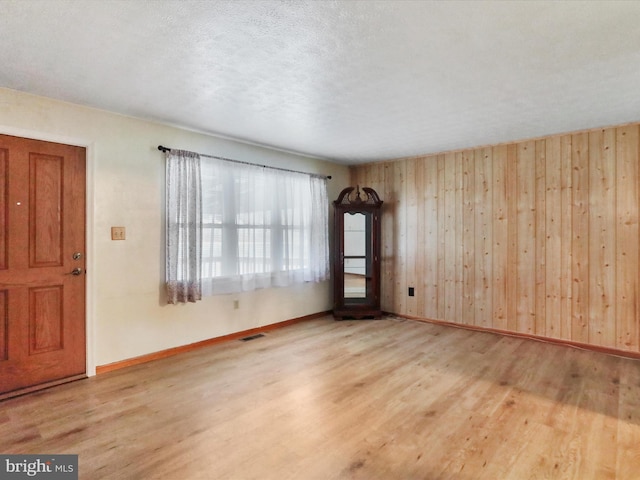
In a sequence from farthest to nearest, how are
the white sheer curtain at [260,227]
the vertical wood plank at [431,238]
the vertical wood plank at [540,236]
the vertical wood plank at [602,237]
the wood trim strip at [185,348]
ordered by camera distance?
the vertical wood plank at [431,238] → the vertical wood plank at [540,236] → the white sheer curtain at [260,227] → the vertical wood plank at [602,237] → the wood trim strip at [185,348]

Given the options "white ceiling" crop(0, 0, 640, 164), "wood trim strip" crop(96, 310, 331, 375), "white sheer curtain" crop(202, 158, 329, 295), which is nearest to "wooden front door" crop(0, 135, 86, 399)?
"wood trim strip" crop(96, 310, 331, 375)

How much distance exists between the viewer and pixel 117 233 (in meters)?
3.18

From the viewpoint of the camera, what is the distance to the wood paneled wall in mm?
3529

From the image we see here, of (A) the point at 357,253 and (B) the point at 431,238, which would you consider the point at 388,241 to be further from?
(B) the point at 431,238

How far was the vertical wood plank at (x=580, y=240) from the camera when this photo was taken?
3.69 metres

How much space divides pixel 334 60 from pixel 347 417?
2.32m

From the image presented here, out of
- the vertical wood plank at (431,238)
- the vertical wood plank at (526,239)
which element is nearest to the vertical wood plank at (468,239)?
the vertical wood plank at (431,238)

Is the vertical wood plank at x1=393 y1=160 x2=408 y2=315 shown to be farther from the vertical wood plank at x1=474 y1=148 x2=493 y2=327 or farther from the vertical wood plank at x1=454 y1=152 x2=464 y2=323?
the vertical wood plank at x1=474 y1=148 x2=493 y2=327

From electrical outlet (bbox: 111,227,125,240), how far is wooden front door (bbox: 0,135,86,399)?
0.77ft

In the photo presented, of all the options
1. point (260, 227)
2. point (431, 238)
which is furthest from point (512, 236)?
point (260, 227)

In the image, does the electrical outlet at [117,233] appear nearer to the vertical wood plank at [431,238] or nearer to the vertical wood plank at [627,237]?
the vertical wood plank at [431,238]

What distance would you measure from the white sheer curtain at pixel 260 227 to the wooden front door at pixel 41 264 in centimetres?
115

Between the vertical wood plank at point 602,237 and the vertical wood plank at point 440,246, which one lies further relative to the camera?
the vertical wood plank at point 440,246

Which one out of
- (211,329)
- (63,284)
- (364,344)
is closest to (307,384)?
(364,344)
